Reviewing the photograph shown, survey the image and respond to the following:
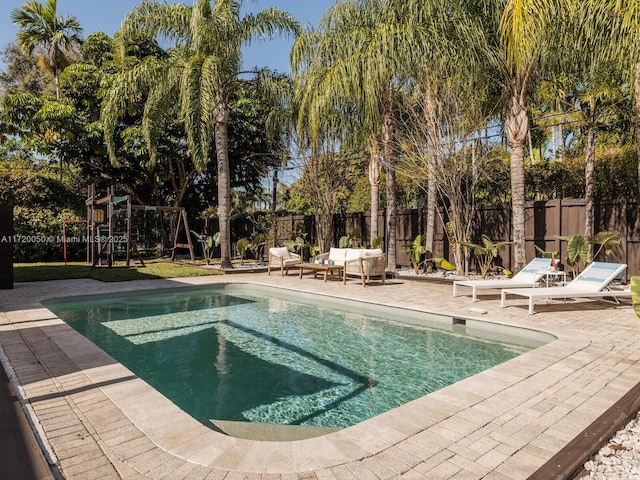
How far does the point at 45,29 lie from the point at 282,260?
747 inches

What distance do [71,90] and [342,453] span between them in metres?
21.3

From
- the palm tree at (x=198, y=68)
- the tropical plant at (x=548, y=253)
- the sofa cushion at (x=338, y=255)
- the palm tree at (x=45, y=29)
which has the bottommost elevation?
the sofa cushion at (x=338, y=255)

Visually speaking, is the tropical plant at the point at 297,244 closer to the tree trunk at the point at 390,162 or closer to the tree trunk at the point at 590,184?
the tree trunk at the point at 390,162

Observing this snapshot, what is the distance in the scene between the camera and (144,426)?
8.93 feet

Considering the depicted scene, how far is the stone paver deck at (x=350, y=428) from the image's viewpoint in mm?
2242

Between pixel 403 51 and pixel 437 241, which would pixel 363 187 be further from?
pixel 403 51

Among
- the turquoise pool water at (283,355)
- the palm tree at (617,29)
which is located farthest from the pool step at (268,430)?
the palm tree at (617,29)

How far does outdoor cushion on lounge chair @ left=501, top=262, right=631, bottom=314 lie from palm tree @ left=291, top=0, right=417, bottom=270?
18.0ft

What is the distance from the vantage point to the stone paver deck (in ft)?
7.36

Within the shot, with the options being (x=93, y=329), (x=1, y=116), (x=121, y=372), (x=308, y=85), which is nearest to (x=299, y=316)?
(x=93, y=329)

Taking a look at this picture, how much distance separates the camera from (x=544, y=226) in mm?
10820

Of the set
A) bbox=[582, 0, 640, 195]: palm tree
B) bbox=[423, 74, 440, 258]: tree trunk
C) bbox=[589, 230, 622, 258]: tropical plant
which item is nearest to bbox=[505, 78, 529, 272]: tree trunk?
bbox=[589, 230, 622, 258]: tropical plant

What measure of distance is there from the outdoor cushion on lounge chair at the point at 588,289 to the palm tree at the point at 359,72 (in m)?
5.47

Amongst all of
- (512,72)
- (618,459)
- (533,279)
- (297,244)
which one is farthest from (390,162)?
(618,459)
